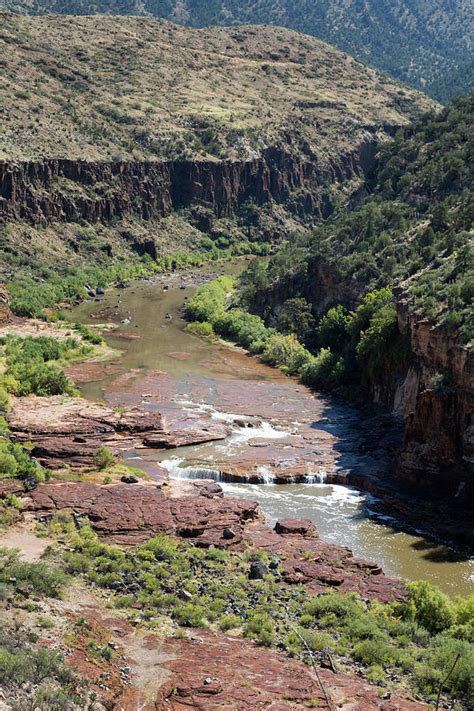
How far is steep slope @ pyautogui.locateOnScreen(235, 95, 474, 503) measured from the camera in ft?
177

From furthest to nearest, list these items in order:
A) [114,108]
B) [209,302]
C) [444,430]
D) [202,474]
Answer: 1. [114,108]
2. [209,302]
3. [202,474]
4. [444,430]

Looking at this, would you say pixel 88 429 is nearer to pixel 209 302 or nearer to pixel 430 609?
pixel 430 609

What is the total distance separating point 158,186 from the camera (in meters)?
158

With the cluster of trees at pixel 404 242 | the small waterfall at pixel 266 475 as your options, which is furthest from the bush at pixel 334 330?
the small waterfall at pixel 266 475

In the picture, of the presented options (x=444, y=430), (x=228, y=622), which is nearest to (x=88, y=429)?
(x=444, y=430)

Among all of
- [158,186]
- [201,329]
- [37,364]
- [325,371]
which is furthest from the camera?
[158,186]

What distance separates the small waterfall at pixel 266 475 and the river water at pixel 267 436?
59mm

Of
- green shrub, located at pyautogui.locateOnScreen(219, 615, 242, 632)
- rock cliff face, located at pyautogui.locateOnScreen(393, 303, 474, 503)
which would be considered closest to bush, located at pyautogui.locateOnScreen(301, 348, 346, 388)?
rock cliff face, located at pyautogui.locateOnScreen(393, 303, 474, 503)

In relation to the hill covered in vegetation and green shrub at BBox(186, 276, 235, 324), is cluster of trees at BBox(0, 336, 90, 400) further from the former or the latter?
green shrub at BBox(186, 276, 235, 324)

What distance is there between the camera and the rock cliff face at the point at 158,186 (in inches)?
5027

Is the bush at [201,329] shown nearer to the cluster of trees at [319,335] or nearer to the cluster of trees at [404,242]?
the cluster of trees at [319,335]

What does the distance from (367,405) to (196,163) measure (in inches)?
4170

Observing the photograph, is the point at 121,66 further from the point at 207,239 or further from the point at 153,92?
the point at 207,239

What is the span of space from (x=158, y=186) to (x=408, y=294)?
320 feet
